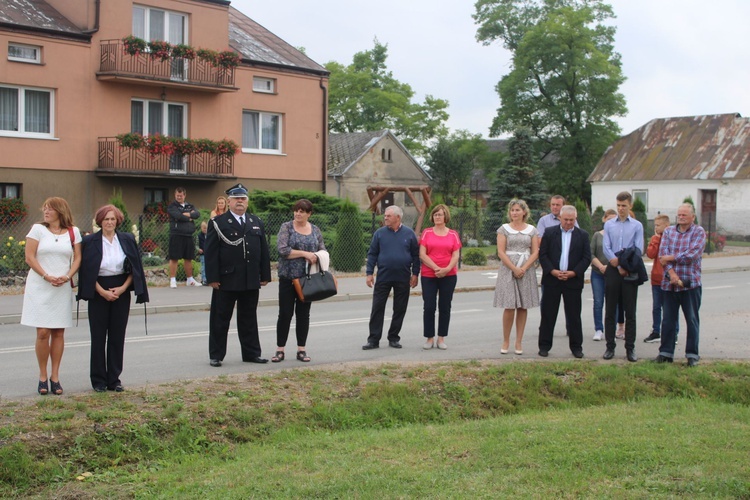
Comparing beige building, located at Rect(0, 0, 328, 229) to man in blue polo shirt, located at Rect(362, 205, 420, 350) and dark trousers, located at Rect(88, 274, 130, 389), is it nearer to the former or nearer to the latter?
man in blue polo shirt, located at Rect(362, 205, 420, 350)

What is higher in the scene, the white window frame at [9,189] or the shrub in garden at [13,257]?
the white window frame at [9,189]

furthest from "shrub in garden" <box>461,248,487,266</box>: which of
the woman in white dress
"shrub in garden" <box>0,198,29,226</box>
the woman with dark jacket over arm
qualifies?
the woman in white dress

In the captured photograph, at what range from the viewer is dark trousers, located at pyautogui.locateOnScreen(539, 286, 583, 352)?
1113 cm

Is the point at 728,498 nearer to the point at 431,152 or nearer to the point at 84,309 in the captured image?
the point at 84,309

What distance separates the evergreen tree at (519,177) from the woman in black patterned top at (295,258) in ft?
A: 108

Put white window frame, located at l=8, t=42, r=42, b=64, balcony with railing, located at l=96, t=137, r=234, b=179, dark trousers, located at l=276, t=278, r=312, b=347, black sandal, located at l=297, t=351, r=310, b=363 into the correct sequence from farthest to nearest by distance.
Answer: balcony with railing, located at l=96, t=137, r=234, b=179 → white window frame, located at l=8, t=42, r=42, b=64 → black sandal, located at l=297, t=351, r=310, b=363 → dark trousers, located at l=276, t=278, r=312, b=347

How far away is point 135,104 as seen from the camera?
30562 millimetres

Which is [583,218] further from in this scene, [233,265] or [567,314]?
[233,265]

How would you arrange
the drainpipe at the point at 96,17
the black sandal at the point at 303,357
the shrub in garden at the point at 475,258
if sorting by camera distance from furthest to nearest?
the shrub in garden at the point at 475,258
the drainpipe at the point at 96,17
the black sandal at the point at 303,357

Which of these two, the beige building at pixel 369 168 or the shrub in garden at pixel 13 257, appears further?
the beige building at pixel 369 168

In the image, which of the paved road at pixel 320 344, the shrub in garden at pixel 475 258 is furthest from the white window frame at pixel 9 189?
the shrub in garden at pixel 475 258

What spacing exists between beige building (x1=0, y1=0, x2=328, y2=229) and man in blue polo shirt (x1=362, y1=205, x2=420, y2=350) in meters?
19.3

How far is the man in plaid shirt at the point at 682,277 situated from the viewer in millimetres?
10211

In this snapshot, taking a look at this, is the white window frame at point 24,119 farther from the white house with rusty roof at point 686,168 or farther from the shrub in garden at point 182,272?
the white house with rusty roof at point 686,168
